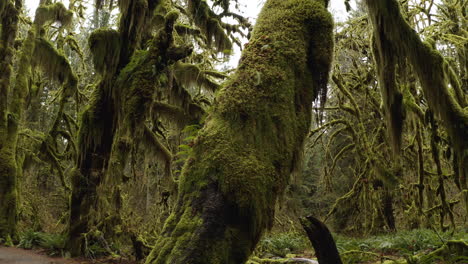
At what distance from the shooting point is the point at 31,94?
1213 cm

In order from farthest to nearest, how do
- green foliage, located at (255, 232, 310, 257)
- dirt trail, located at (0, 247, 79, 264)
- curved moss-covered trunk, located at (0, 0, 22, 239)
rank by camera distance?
1. curved moss-covered trunk, located at (0, 0, 22, 239)
2. green foliage, located at (255, 232, 310, 257)
3. dirt trail, located at (0, 247, 79, 264)

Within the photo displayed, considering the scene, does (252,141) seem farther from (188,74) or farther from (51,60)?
(51,60)

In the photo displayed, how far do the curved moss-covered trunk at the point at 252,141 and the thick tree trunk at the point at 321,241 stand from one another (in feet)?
1.04

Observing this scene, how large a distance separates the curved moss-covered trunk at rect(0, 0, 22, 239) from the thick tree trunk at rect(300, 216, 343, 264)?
30.4ft

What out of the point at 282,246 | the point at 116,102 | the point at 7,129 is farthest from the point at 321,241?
the point at 7,129

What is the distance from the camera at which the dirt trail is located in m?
6.58

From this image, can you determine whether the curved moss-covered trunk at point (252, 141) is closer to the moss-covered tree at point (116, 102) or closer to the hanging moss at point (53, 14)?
the moss-covered tree at point (116, 102)

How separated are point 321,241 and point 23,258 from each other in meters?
6.80

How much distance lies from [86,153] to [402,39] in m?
6.79

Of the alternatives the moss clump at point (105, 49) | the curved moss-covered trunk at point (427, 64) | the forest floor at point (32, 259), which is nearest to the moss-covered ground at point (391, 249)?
the curved moss-covered trunk at point (427, 64)

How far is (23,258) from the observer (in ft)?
22.8

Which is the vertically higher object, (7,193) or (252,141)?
(252,141)

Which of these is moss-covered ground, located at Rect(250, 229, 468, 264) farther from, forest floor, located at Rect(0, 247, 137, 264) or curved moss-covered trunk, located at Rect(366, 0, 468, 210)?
forest floor, located at Rect(0, 247, 137, 264)

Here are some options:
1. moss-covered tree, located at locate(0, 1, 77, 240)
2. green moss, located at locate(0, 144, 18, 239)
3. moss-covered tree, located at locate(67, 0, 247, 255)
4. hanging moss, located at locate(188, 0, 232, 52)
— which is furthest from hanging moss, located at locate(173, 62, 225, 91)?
green moss, located at locate(0, 144, 18, 239)
